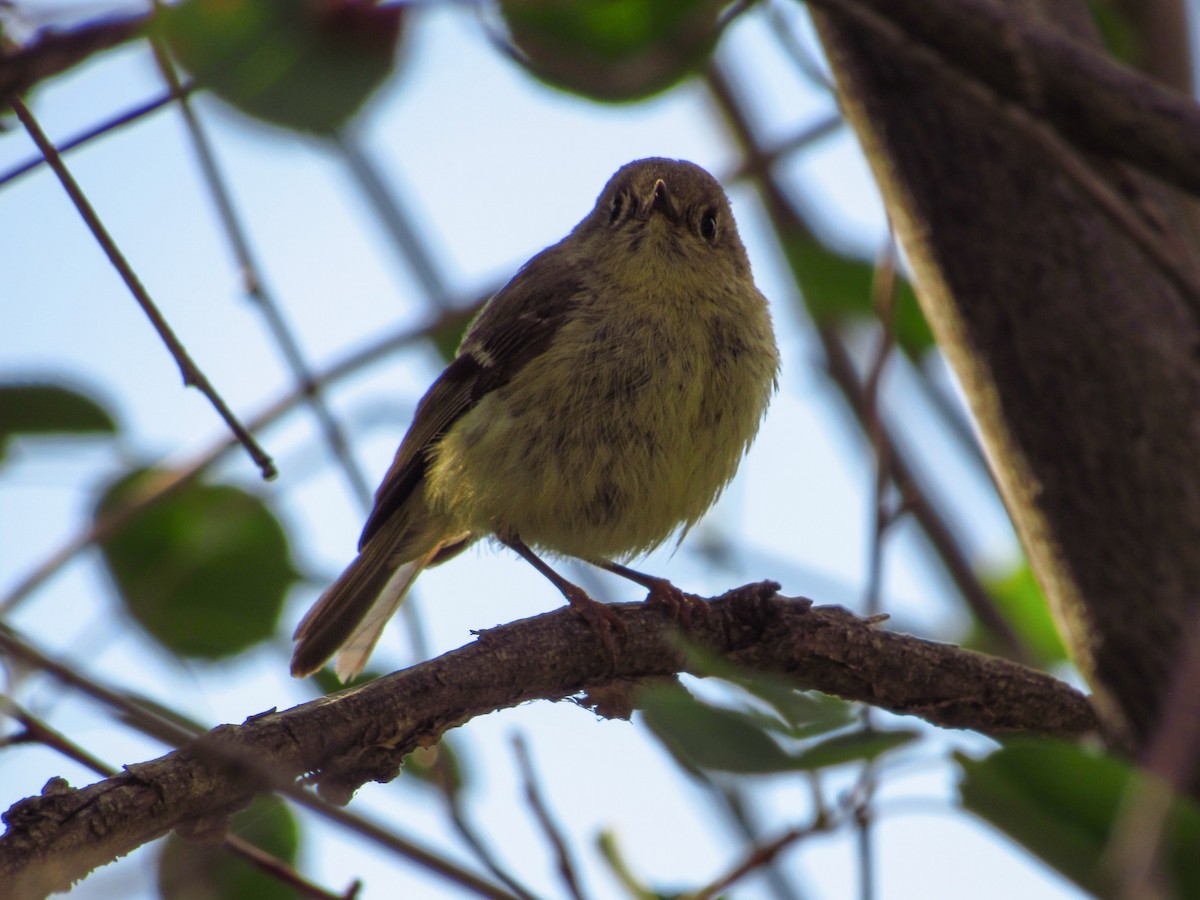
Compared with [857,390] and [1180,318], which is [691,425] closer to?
[857,390]

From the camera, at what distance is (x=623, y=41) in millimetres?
3152

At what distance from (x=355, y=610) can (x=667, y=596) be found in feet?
4.66

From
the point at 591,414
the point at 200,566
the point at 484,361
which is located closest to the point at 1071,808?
the point at 200,566

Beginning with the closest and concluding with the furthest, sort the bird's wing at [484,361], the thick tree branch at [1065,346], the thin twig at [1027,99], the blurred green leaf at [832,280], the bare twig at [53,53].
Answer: the bare twig at [53,53] < the thin twig at [1027,99] < the thick tree branch at [1065,346] < the blurred green leaf at [832,280] < the bird's wing at [484,361]

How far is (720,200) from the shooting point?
4.99 metres

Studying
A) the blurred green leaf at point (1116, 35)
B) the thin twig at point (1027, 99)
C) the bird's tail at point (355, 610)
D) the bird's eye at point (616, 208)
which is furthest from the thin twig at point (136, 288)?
the blurred green leaf at point (1116, 35)

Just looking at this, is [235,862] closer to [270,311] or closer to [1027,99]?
[270,311]

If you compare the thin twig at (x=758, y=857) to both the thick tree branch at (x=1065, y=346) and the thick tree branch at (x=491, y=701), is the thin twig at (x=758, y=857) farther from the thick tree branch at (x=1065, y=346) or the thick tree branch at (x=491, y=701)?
the thick tree branch at (x=1065, y=346)

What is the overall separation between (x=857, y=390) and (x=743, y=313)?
46 centimetres

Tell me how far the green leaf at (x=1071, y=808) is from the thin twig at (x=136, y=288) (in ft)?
4.64

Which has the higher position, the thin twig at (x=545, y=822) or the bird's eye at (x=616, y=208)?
the bird's eye at (x=616, y=208)

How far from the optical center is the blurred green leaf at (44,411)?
3150 millimetres

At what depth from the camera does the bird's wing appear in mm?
4406

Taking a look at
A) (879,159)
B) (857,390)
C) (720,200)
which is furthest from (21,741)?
(720,200)
